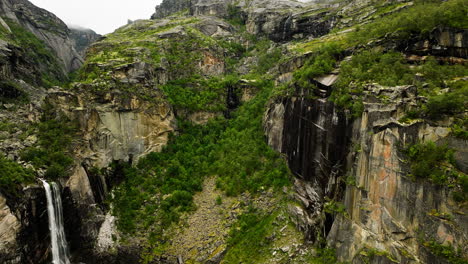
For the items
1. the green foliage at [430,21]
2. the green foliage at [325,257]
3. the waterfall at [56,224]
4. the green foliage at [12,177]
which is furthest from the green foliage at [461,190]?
the green foliage at [12,177]

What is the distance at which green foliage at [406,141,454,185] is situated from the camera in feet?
49.5

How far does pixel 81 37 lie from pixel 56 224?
442 ft

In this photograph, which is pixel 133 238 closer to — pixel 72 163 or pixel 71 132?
pixel 72 163

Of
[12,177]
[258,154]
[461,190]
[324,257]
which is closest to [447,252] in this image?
[461,190]

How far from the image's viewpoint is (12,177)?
76.2ft

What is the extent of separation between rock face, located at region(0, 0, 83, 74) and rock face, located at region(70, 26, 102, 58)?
121ft

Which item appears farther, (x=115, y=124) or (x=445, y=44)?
(x=115, y=124)

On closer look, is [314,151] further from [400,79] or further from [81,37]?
[81,37]

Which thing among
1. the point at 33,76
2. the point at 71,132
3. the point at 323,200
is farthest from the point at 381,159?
Answer: the point at 33,76

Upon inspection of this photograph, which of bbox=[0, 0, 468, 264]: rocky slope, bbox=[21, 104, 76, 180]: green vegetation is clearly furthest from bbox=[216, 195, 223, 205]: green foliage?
bbox=[21, 104, 76, 180]: green vegetation

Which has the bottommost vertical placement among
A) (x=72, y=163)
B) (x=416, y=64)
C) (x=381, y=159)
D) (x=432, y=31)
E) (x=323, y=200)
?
(x=323, y=200)

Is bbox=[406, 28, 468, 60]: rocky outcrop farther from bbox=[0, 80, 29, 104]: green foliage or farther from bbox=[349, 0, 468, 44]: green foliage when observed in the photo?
bbox=[0, 80, 29, 104]: green foliage

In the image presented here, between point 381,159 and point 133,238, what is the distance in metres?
26.5

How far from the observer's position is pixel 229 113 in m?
49.6
